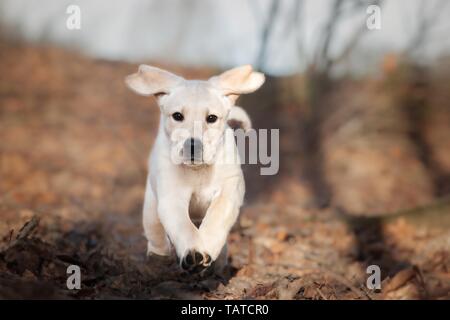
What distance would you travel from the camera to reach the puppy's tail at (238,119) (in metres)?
5.22

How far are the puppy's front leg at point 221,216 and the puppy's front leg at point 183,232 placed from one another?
96 mm

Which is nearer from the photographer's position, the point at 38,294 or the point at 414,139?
the point at 38,294

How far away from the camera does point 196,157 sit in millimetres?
4316

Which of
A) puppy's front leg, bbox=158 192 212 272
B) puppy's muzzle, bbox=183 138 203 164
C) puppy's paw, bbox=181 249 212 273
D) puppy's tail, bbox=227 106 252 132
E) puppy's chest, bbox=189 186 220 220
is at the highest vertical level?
puppy's tail, bbox=227 106 252 132

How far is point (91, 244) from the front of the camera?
20.8ft

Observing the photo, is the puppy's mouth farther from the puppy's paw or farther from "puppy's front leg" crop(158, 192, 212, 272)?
the puppy's paw

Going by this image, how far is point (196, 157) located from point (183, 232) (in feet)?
1.80

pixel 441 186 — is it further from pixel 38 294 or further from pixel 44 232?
pixel 38 294

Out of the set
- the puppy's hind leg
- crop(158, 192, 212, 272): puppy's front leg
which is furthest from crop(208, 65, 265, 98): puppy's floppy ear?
the puppy's hind leg

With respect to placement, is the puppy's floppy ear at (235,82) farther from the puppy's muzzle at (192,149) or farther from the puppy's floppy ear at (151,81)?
the puppy's muzzle at (192,149)

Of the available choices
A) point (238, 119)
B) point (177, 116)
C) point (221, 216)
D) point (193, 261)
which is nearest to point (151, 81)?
point (177, 116)

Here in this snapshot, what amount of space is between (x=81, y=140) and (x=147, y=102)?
308 centimetres

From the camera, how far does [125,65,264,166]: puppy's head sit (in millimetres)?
4355
